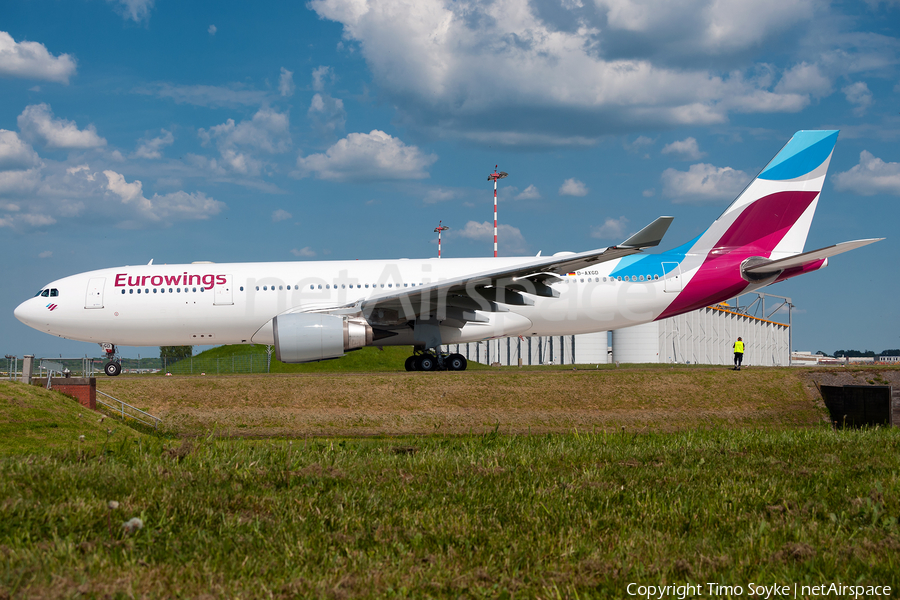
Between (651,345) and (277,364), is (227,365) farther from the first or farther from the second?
(651,345)

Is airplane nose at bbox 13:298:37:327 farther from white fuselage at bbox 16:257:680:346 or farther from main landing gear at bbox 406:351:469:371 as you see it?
main landing gear at bbox 406:351:469:371

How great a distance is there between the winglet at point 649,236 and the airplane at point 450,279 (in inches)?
153

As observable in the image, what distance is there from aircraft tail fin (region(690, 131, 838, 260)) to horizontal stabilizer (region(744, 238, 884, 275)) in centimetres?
84

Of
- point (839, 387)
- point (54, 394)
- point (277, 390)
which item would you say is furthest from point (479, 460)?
point (839, 387)

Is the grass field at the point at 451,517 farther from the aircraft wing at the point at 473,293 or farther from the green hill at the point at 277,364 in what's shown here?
the green hill at the point at 277,364

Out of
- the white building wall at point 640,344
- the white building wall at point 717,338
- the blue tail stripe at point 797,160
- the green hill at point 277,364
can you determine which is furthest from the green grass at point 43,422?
the white building wall at point 717,338

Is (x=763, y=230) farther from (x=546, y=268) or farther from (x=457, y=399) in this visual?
(x=457, y=399)

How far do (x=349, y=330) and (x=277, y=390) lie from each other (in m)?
2.64

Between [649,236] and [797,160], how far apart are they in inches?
367

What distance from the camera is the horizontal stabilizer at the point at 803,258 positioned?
57.8 feet

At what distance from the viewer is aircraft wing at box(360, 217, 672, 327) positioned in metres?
17.7

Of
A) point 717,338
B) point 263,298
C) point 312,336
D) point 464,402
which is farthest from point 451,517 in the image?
point 717,338

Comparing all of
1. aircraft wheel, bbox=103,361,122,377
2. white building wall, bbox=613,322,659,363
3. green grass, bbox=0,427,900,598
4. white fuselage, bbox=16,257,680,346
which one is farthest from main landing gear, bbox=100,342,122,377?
white building wall, bbox=613,322,659,363

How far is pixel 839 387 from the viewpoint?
1694 centimetres
